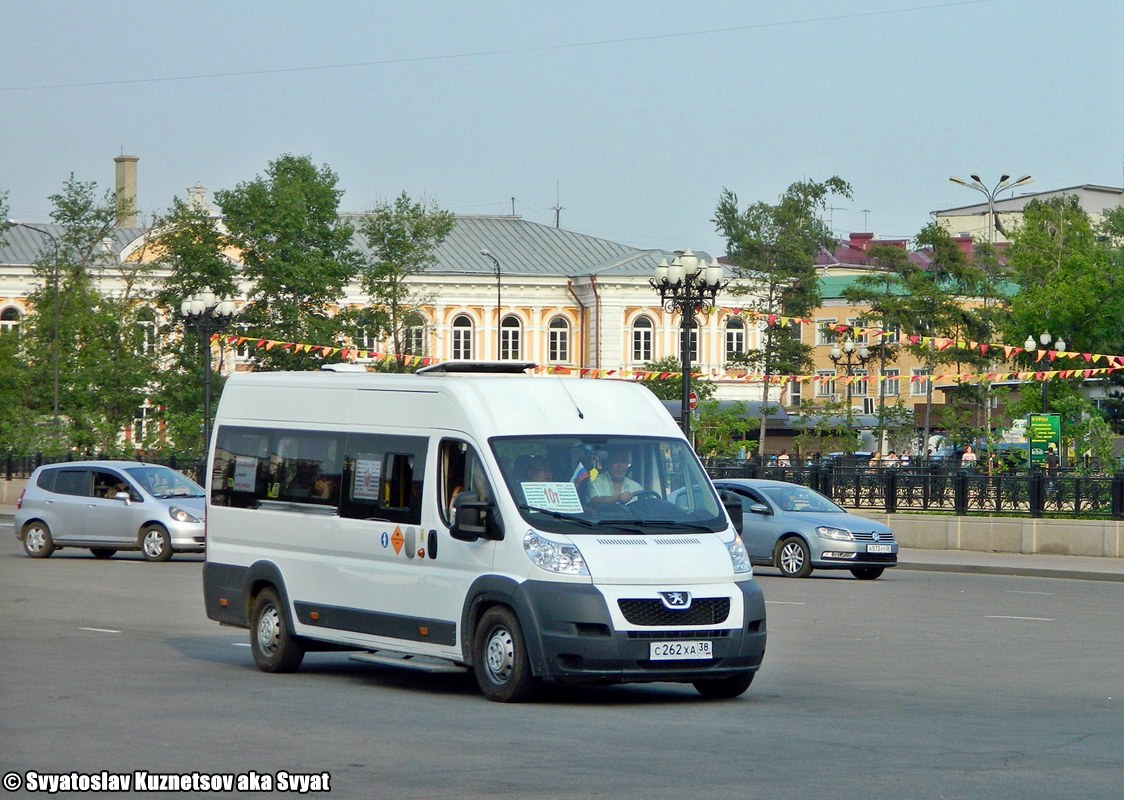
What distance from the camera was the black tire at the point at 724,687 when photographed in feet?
40.6

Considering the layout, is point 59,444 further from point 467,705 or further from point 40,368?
point 467,705

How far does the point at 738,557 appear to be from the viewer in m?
12.3

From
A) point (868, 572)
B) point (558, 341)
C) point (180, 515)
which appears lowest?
point (868, 572)

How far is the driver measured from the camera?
1231cm

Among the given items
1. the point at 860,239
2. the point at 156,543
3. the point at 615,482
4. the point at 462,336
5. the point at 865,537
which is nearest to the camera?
the point at 615,482

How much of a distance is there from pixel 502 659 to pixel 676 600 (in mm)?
1231

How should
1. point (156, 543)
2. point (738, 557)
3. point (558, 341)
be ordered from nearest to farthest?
point (738, 557), point (156, 543), point (558, 341)

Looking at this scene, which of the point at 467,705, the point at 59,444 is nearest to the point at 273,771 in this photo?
the point at 467,705

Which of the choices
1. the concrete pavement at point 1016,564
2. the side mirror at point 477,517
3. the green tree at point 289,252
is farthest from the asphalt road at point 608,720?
the green tree at point 289,252

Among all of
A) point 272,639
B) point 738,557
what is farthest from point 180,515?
point 738,557

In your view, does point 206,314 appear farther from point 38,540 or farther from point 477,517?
point 477,517

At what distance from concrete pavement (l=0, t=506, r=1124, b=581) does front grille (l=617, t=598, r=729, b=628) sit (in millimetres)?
16534

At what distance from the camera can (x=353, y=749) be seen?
9742 mm

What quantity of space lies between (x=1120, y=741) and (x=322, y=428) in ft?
20.8
